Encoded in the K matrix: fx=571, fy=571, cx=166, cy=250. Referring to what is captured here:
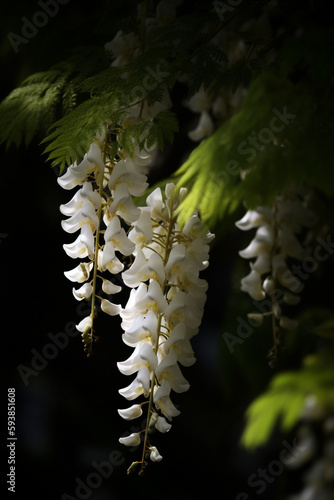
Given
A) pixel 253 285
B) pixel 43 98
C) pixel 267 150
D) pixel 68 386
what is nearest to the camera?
pixel 267 150

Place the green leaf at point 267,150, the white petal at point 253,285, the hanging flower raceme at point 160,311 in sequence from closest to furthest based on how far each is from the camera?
the green leaf at point 267,150 < the hanging flower raceme at point 160,311 < the white petal at point 253,285

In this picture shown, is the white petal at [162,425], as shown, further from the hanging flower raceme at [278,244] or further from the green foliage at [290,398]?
the green foliage at [290,398]

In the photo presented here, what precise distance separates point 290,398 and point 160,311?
394 mm

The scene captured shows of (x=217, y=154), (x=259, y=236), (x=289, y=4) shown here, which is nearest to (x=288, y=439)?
(x=259, y=236)

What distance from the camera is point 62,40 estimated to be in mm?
1453

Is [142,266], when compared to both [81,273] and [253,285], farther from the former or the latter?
[253,285]

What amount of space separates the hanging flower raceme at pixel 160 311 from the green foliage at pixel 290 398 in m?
0.33

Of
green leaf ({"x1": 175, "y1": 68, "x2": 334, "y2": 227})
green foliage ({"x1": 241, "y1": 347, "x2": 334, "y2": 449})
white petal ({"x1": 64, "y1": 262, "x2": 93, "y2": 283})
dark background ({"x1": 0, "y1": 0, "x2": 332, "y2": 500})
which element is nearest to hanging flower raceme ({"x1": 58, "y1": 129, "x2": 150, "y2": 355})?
white petal ({"x1": 64, "y1": 262, "x2": 93, "y2": 283})

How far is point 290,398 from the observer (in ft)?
1.76

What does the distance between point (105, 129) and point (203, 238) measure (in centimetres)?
24

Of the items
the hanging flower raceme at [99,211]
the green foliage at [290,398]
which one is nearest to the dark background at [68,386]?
the hanging flower raceme at [99,211]

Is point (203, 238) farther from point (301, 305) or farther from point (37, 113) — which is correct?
point (301, 305)

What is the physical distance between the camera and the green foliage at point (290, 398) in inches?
20.7

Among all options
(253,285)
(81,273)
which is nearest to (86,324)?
(81,273)
